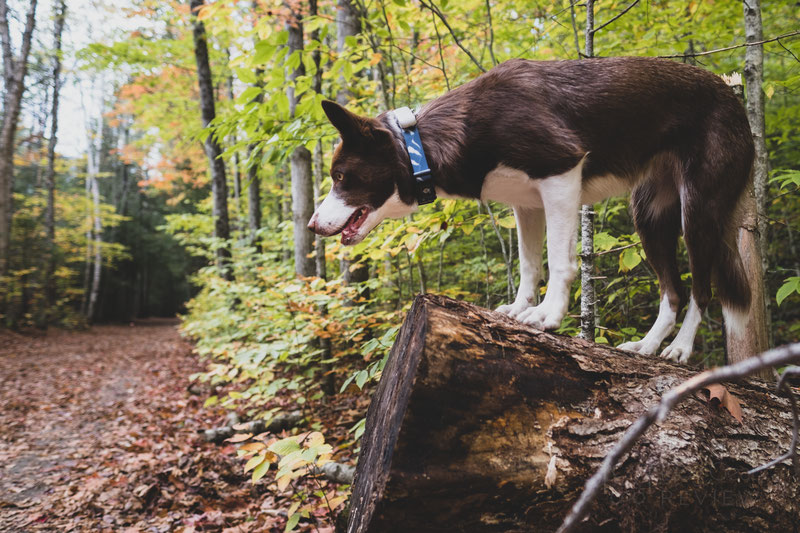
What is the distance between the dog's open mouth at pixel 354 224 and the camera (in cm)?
224

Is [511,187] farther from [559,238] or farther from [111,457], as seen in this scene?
[111,457]

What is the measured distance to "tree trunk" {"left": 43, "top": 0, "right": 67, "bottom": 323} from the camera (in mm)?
15625

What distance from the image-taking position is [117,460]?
15.0 feet

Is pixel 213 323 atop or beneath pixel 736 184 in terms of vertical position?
beneath

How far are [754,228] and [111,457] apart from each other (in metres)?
5.99

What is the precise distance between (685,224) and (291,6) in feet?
19.0

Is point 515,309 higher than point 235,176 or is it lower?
lower

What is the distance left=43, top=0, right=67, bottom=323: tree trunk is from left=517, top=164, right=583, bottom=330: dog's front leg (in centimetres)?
1825

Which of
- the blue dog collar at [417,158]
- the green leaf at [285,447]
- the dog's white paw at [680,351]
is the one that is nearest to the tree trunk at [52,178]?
the green leaf at [285,447]

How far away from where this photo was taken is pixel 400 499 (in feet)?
4.34

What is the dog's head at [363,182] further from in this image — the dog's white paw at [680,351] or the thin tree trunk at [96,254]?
the thin tree trunk at [96,254]

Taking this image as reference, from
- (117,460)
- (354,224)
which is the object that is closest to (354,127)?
(354,224)

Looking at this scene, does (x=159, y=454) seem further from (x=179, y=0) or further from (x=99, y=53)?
(x=179, y=0)

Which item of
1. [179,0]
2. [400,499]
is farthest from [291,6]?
[179,0]
